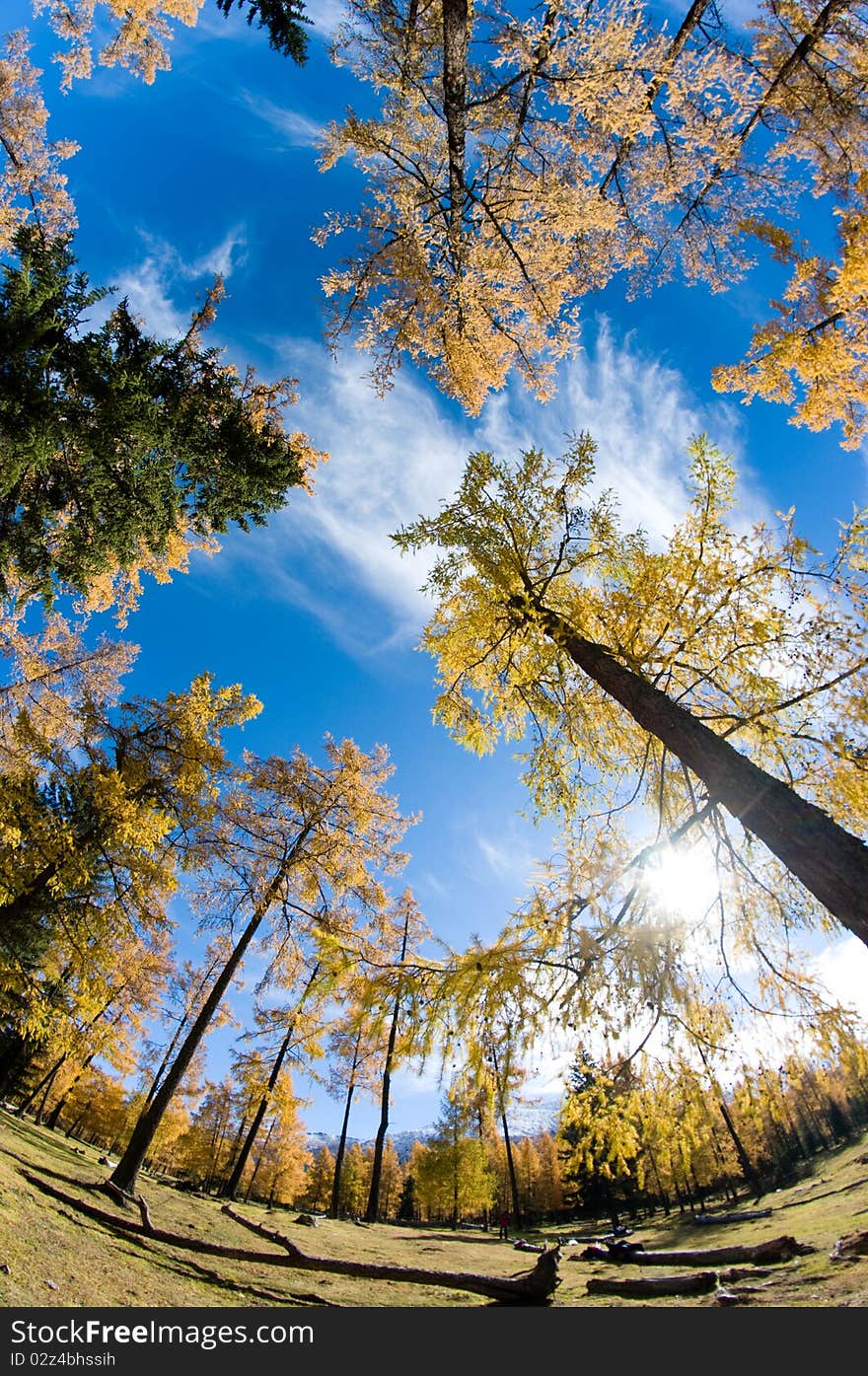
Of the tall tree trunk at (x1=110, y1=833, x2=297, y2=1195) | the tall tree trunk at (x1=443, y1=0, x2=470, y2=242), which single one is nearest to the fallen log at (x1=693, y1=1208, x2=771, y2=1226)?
the tall tree trunk at (x1=110, y1=833, x2=297, y2=1195)

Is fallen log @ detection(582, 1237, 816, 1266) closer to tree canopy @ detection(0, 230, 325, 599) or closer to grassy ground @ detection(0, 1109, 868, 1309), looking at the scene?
grassy ground @ detection(0, 1109, 868, 1309)

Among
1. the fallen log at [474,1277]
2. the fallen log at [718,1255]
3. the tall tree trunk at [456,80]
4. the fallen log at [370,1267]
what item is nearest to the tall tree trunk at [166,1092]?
the fallen log at [370,1267]

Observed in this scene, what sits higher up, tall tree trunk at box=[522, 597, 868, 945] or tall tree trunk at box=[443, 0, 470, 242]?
tall tree trunk at box=[443, 0, 470, 242]

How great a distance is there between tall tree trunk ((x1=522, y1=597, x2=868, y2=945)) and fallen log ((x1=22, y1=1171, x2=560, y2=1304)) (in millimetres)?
5875

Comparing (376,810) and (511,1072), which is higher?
(376,810)

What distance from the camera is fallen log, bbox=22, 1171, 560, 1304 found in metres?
5.96

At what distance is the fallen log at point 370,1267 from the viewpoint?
19.6 ft

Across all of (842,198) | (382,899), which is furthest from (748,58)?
(382,899)

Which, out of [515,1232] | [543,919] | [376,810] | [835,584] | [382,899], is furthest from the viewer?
[515,1232]

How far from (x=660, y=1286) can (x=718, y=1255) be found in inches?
153

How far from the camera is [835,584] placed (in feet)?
13.4

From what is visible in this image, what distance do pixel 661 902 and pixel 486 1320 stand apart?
10.3ft

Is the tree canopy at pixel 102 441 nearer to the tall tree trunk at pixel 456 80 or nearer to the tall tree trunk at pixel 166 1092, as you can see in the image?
the tall tree trunk at pixel 456 80

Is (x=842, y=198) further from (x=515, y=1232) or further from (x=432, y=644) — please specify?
(x=515, y=1232)
